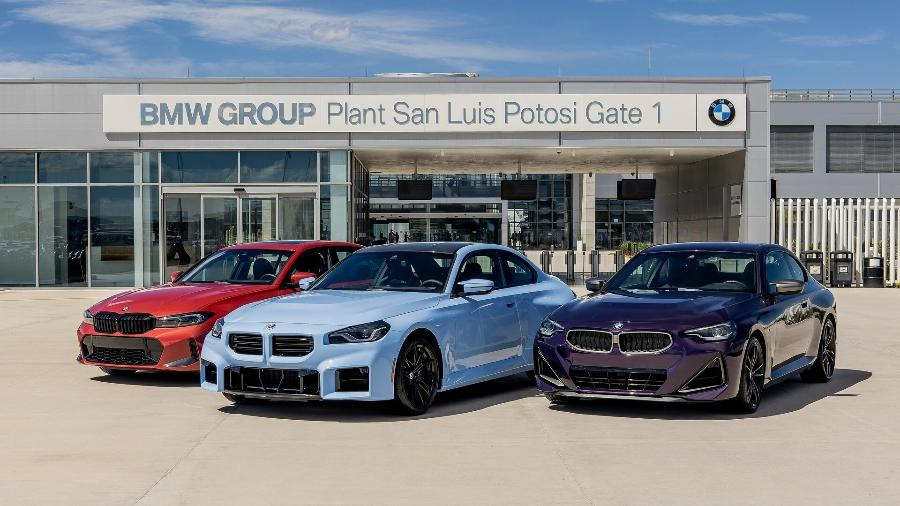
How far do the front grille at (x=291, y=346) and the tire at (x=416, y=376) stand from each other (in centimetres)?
72

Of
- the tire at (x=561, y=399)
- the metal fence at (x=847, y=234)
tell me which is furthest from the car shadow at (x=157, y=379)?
the metal fence at (x=847, y=234)

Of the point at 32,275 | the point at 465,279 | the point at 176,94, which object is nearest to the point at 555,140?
the point at 176,94

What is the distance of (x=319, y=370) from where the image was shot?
8836 mm

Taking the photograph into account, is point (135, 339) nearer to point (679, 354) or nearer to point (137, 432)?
point (137, 432)

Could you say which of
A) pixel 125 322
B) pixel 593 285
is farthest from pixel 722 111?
pixel 125 322

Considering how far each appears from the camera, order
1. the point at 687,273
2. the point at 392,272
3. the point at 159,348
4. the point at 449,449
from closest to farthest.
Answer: the point at 449,449 → the point at 687,273 → the point at 392,272 → the point at 159,348

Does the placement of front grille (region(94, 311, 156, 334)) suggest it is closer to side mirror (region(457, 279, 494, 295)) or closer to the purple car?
side mirror (region(457, 279, 494, 295))

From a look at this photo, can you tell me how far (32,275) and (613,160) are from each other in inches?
630

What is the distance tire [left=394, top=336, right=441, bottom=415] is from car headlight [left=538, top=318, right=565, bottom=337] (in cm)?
92

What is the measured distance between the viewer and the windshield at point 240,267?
12641 mm

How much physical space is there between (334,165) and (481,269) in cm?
1730

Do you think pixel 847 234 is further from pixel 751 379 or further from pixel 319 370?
pixel 319 370

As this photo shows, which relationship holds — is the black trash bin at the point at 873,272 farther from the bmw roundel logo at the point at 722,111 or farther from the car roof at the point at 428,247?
the car roof at the point at 428,247

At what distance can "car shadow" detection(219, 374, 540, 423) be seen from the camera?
9.27 metres
